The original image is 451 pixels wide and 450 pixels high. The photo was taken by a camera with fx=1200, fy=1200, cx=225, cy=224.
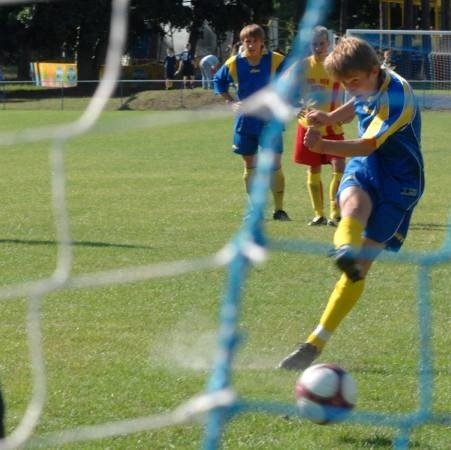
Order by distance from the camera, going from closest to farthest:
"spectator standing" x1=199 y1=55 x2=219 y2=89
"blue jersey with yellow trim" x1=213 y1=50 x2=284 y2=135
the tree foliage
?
1. "blue jersey with yellow trim" x1=213 y1=50 x2=284 y2=135
2. the tree foliage
3. "spectator standing" x1=199 y1=55 x2=219 y2=89

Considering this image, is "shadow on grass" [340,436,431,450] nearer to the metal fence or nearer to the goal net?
the goal net

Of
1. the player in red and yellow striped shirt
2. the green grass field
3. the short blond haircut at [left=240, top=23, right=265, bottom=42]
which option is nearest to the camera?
the green grass field

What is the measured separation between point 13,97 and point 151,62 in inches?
271

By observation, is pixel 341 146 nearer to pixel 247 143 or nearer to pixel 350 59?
pixel 350 59

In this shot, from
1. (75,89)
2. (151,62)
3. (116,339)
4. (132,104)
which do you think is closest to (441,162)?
(116,339)

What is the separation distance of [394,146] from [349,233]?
53 centimetres

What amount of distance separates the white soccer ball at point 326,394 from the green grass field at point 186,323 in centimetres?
9

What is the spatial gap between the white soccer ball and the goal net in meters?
18.9

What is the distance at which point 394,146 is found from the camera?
5.05 metres

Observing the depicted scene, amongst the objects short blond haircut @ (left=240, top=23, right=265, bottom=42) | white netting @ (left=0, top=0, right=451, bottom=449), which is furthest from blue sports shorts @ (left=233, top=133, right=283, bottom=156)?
white netting @ (left=0, top=0, right=451, bottom=449)

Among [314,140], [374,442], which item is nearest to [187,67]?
[314,140]

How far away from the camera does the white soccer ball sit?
3873 mm

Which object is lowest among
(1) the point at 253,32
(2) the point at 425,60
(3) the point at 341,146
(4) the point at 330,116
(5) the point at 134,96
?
(5) the point at 134,96

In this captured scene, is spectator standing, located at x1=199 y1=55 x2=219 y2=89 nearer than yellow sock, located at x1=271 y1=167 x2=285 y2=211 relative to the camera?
No
